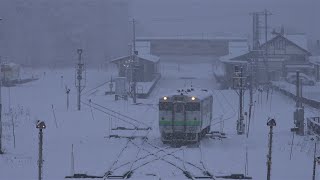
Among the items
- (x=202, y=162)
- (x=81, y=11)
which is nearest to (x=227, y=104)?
(x=202, y=162)

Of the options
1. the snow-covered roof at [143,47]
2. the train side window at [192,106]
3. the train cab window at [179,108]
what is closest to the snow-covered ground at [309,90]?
the train side window at [192,106]

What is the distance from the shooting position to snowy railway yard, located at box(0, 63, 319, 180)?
1385cm

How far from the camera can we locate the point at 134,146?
17.9 metres

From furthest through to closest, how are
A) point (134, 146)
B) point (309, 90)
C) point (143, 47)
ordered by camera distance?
point (143, 47)
point (309, 90)
point (134, 146)

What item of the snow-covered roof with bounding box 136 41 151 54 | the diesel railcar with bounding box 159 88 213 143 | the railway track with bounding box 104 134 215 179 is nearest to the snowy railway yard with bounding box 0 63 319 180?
the railway track with bounding box 104 134 215 179

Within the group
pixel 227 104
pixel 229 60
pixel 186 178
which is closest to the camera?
pixel 186 178

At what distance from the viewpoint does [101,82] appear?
49.2 meters

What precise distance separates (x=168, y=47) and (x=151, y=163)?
5283 centimetres

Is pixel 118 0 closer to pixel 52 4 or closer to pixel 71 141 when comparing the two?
pixel 52 4

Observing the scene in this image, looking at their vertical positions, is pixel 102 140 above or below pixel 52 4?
below

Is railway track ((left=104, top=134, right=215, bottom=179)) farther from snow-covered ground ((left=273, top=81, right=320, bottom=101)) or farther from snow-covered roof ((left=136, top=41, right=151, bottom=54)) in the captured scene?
snow-covered roof ((left=136, top=41, right=151, bottom=54))

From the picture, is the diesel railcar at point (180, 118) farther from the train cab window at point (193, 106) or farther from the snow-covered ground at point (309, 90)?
the snow-covered ground at point (309, 90)

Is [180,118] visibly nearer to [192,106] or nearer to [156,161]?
[192,106]

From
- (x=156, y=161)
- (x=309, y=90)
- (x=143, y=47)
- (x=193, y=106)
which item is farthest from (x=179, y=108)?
(x=143, y=47)
